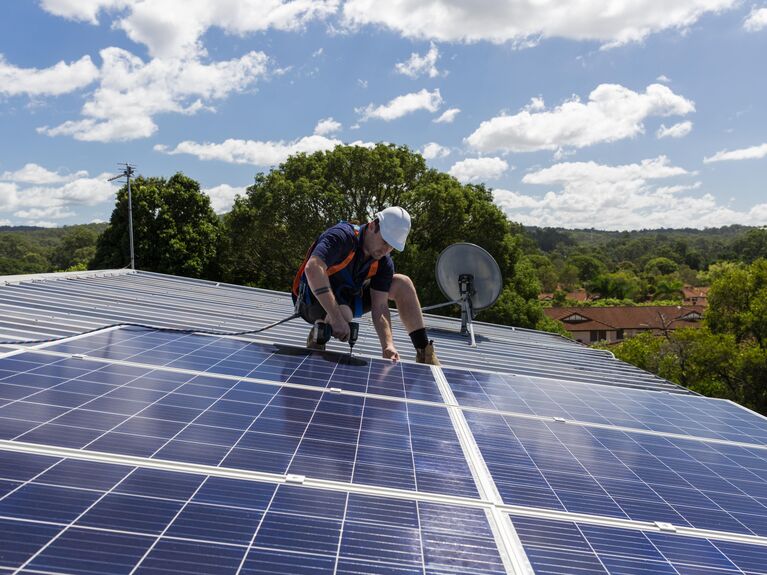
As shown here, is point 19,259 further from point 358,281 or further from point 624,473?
point 624,473

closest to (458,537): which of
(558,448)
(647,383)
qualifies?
(558,448)

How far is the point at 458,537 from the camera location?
2.98m

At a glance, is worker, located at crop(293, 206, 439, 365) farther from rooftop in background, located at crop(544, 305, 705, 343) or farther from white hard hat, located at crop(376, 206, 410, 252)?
rooftop in background, located at crop(544, 305, 705, 343)

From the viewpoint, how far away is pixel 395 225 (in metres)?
6.54

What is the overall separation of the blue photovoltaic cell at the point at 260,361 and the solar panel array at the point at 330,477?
1.7 inches

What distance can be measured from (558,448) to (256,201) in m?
33.1

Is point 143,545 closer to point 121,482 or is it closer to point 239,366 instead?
point 121,482

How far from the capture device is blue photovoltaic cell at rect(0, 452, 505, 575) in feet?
7.89

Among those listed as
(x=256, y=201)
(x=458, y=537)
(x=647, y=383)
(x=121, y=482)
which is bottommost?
(x=647, y=383)

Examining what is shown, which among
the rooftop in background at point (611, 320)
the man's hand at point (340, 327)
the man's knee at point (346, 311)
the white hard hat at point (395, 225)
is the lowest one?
the rooftop in background at point (611, 320)

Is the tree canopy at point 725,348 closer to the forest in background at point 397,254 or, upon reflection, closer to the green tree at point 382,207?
the forest in background at point 397,254

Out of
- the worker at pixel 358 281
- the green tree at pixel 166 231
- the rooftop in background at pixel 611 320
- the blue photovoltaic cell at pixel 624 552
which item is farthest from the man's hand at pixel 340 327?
the rooftop in background at pixel 611 320

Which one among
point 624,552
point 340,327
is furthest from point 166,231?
point 624,552

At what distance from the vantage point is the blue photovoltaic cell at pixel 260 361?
5.53 meters
